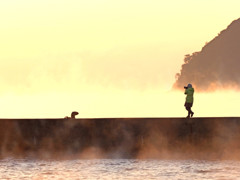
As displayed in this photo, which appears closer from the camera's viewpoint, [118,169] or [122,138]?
[118,169]

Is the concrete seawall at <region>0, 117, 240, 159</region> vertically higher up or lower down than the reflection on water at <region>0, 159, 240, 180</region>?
higher up

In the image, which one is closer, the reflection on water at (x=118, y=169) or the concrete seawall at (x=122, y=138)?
the reflection on water at (x=118, y=169)

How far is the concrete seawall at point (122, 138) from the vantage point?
35.7 m

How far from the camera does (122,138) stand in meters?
36.3

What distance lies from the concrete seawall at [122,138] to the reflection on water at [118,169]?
0.64 meters

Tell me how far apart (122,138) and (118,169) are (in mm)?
3821

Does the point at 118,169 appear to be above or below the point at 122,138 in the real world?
below

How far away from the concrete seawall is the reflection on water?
0.64m

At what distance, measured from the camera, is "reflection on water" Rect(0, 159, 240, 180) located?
1188 inches

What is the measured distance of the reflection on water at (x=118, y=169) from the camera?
30188mm

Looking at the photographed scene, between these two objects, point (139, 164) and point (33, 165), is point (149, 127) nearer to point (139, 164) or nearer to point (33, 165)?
point (139, 164)

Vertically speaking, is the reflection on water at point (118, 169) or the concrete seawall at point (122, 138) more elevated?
the concrete seawall at point (122, 138)

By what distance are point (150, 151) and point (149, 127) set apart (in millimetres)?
1416

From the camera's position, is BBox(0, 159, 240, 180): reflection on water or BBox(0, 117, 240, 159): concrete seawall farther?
BBox(0, 117, 240, 159): concrete seawall
